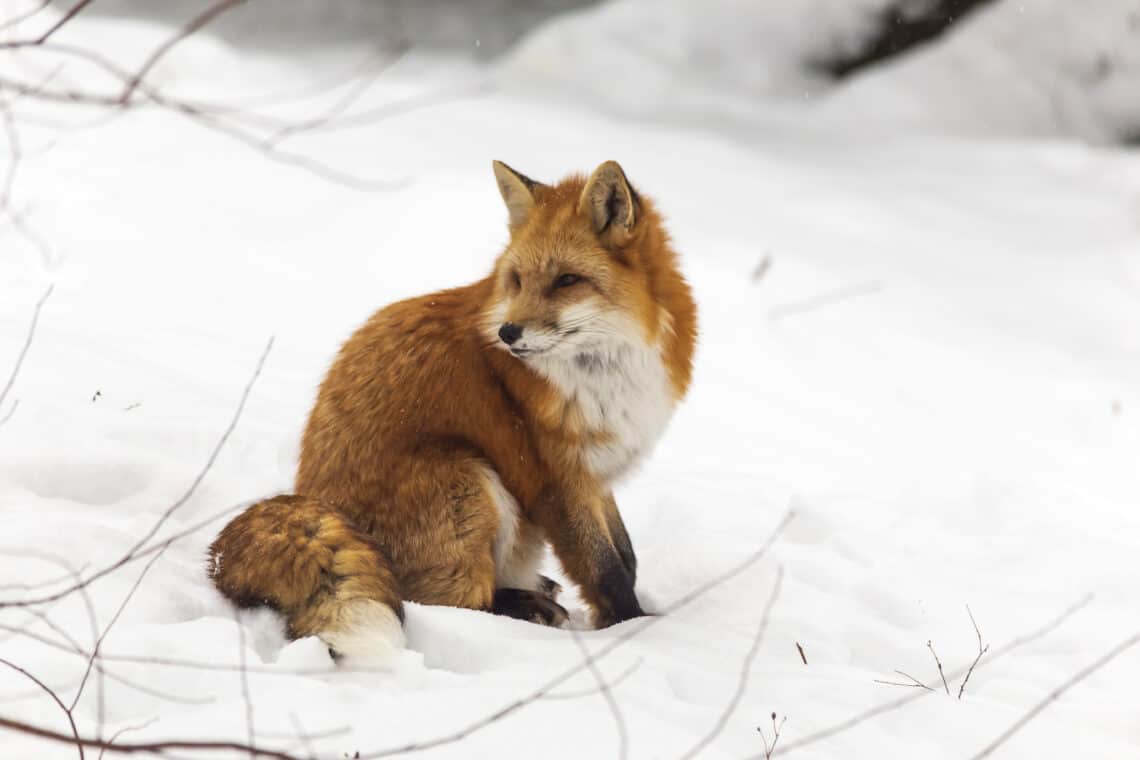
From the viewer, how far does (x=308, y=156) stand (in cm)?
955

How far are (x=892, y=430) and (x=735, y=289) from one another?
70.2 inches

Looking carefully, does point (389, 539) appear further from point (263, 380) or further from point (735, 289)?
point (735, 289)

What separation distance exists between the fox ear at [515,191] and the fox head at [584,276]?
0.24ft

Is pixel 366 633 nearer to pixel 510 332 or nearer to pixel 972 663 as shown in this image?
pixel 510 332

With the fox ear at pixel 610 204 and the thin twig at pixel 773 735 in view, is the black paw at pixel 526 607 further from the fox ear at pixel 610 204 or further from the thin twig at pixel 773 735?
the fox ear at pixel 610 204

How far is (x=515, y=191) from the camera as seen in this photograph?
4250 mm

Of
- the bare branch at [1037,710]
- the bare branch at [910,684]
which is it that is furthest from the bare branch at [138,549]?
the bare branch at [910,684]

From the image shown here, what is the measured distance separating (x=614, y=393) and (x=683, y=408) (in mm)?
2804

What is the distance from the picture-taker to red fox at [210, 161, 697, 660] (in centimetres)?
380

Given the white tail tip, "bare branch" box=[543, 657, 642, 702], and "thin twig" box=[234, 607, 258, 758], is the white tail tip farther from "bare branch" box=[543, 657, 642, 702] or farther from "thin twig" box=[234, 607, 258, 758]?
"bare branch" box=[543, 657, 642, 702]

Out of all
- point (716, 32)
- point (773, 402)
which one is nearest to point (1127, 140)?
point (716, 32)

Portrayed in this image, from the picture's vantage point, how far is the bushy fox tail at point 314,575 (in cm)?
309

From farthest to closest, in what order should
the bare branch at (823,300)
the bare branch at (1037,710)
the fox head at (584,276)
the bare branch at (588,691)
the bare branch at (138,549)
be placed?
1. the bare branch at (823,300)
2. the fox head at (584,276)
3. the bare branch at (588,691)
4. the bare branch at (1037,710)
5. the bare branch at (138,549)

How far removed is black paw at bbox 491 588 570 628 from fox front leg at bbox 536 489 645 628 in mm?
161
